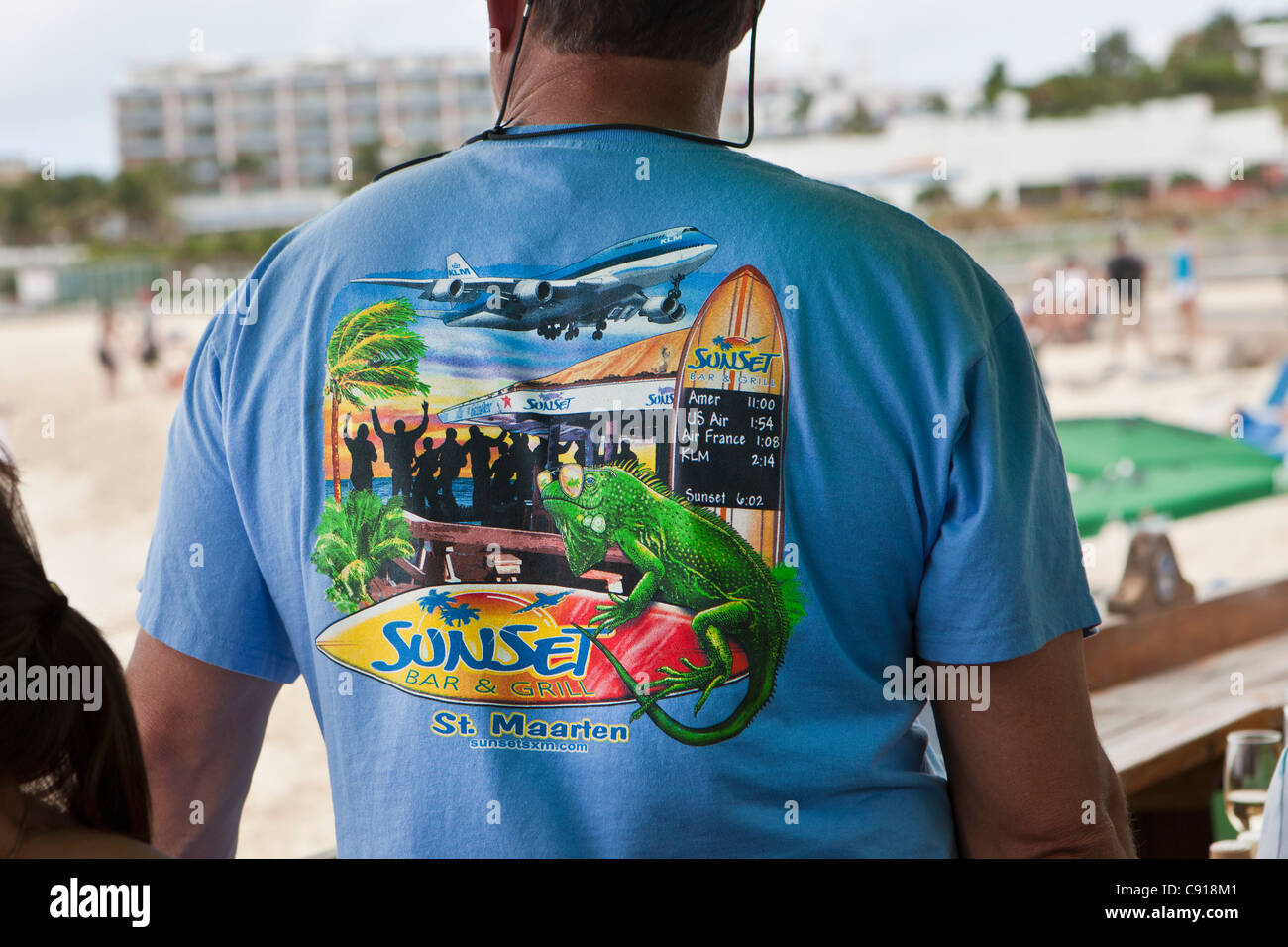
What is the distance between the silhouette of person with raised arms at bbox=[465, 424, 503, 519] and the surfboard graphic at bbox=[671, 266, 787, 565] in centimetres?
12

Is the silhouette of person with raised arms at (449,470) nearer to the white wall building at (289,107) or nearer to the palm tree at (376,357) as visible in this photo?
the palm tree at (376,357)

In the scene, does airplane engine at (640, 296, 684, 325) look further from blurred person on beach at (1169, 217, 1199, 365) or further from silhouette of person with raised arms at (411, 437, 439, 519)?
blurred person on beach at (1169, 217, 1199, 365)

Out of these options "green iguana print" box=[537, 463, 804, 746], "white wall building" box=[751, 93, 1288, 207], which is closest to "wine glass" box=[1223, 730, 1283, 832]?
"green iguana print" box=[537, 463, 804, 746]

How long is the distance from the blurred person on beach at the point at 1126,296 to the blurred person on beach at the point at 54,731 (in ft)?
43.7

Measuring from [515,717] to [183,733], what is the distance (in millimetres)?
298

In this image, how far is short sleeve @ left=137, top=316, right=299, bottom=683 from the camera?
0.88 m

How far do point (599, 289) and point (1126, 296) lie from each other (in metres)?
14.0

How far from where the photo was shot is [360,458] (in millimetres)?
814

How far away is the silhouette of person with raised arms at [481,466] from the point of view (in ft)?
2.61

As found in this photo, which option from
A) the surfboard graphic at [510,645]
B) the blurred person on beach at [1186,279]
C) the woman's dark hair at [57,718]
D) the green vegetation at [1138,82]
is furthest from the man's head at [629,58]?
the green vegetation at [1138,82]

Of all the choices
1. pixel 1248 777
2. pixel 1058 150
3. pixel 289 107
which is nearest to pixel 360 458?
pixel 1248 777

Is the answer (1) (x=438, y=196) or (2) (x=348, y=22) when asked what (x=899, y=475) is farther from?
(2) (x=348, y=22)

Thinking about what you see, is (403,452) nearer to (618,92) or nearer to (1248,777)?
(618,92)
